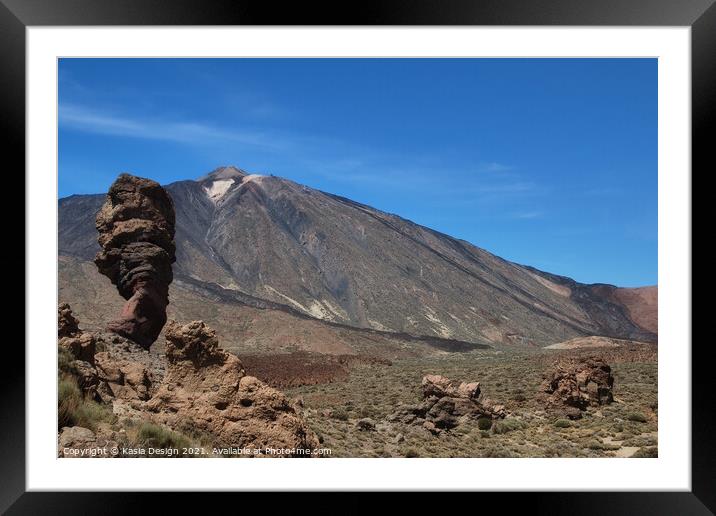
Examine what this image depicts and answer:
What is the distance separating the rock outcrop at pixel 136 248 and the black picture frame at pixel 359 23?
9813 millimetres

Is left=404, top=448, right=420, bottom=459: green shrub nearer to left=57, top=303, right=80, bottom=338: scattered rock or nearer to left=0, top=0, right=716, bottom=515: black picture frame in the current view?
left=0, top=0, right=716, bottom=515: black picture frame

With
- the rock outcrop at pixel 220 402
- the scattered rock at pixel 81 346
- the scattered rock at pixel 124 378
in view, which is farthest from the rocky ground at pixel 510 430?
the scattered rock at pixel 81 346

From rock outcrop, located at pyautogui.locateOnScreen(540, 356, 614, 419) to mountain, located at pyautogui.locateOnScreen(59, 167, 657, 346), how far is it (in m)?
53.5

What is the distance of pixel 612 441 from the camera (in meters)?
11.7

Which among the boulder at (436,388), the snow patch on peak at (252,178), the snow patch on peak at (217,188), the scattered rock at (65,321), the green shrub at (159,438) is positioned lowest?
the boulder at (436,388)

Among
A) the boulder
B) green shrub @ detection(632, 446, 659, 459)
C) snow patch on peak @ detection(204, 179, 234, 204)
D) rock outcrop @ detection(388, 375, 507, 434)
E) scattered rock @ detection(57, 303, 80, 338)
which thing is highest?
snow patch on peak @ detection(204, 179, 234, 204)

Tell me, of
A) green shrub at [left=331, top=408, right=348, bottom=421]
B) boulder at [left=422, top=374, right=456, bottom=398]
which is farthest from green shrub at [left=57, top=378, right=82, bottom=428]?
boulder at [left=422, top=374, right=456, bottom=398]

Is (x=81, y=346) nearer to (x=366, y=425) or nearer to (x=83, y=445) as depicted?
(x=83, y=445)

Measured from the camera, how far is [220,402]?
8648mm

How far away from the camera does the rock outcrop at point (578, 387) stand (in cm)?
1502

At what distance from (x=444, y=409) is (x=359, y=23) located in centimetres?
905

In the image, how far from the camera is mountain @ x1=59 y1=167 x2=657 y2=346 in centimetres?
8544

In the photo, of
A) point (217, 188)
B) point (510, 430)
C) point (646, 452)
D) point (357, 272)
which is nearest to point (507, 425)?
point (510, 430)

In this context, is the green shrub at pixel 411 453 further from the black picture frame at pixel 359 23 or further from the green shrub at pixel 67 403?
the green shrub at pixel 67 403
